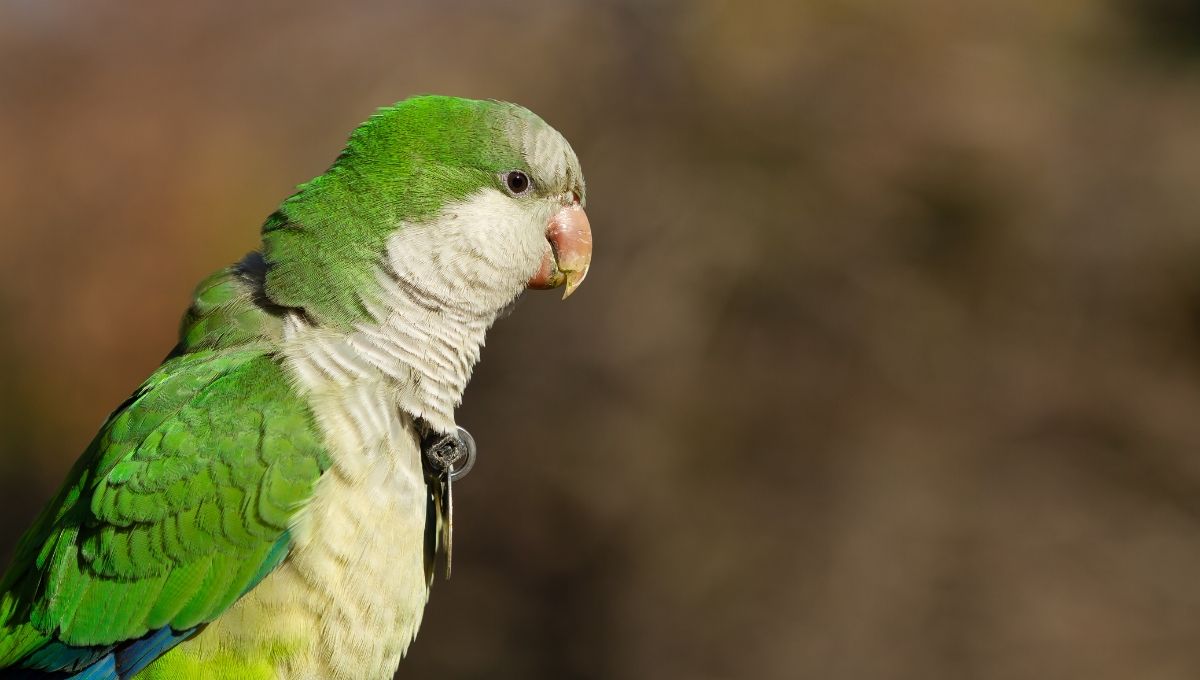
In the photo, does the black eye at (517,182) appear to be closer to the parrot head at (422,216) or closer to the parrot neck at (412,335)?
the parrot head at (422,216)

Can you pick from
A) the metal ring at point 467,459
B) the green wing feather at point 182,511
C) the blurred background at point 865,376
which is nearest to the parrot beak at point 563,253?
the metal ring at point 467,459

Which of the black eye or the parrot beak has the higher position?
the black eye

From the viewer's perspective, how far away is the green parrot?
2404 millimetres

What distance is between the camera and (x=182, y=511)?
2400 mm

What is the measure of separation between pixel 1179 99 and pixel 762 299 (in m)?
3.63

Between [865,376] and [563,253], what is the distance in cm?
477

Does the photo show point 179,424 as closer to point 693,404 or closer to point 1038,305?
point 693,404

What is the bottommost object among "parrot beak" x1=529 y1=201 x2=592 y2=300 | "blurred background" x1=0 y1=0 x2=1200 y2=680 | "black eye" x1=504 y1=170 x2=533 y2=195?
"blurred background" x1=0 y1=0 x2=1200 y2=680

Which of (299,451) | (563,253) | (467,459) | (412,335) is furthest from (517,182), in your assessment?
(299,451)

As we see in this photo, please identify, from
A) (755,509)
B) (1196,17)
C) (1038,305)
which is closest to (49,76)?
(755,509)

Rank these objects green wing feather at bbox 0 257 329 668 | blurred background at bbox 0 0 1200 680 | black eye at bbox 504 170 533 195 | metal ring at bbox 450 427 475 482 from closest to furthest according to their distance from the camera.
A: green wing feather at bbox 0 257 329 668 → metal ring at bbox 450 427 475 482 → black eye at bbox 504 170 533 195 → blurred background at bbox 0 0 1200 680

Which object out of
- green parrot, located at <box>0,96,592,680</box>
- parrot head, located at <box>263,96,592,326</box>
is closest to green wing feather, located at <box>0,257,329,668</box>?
green parrot, located at <box>0,96,592,680</box>

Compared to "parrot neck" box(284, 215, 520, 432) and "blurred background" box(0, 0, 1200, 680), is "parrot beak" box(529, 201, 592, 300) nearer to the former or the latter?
"parrot neck" box(284, 215, 520, 432)

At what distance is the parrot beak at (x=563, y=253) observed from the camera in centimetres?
305
